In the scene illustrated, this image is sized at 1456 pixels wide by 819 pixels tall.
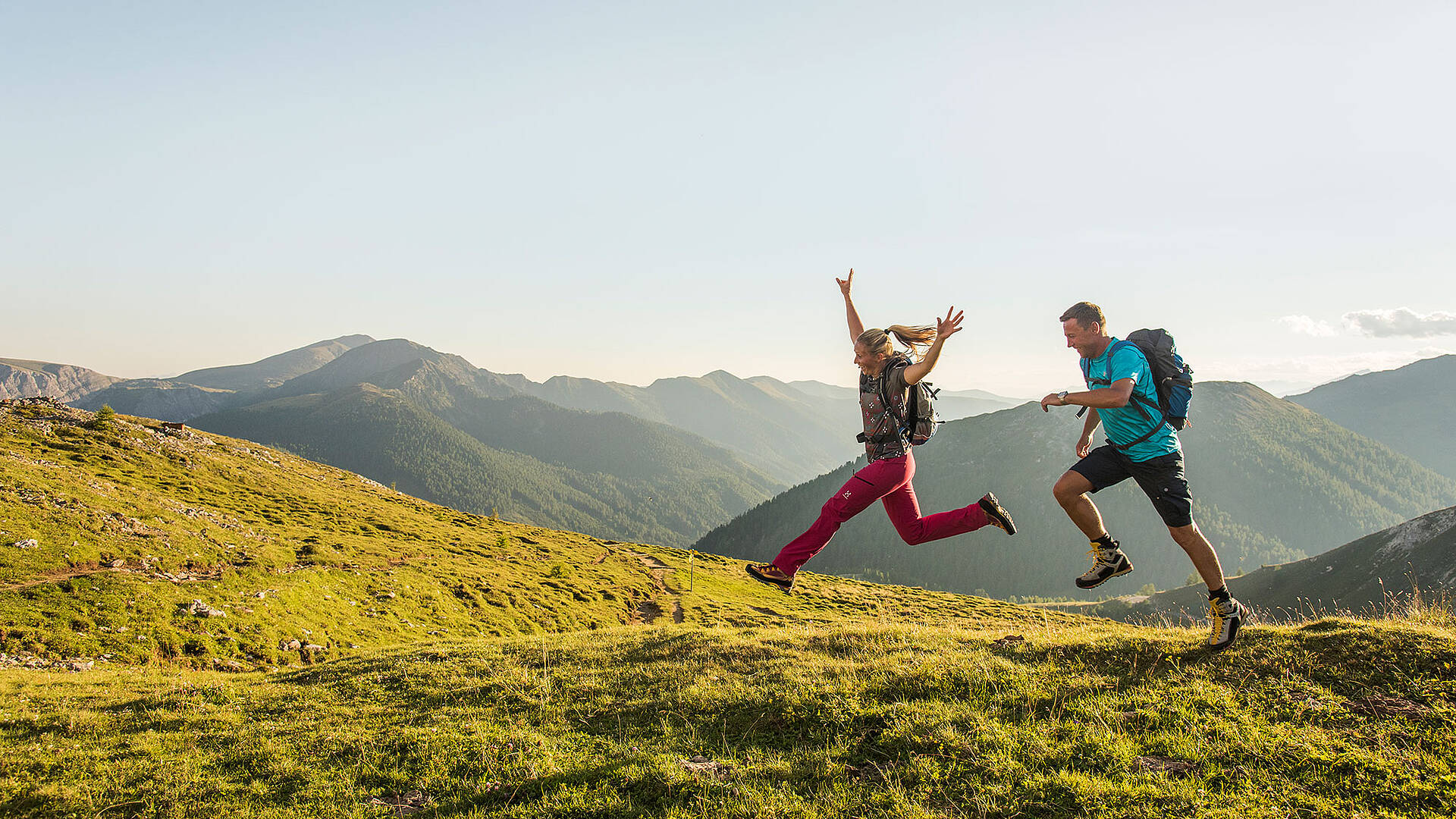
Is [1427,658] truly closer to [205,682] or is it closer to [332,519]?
[205,682]

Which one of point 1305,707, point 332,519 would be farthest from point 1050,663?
point 332,519

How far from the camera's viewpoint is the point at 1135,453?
7836 millimetres

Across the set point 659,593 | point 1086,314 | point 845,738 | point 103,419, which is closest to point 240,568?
point 845,738

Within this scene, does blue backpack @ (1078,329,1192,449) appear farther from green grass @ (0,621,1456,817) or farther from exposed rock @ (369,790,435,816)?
exposed rock @ (369,790,435,816)

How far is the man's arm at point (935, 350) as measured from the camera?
7371 millimetres

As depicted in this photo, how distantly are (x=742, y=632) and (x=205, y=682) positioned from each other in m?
12.7

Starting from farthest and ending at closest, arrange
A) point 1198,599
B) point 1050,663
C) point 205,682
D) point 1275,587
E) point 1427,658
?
point 1198,599 < point 1275,587 < point 205,682 < point 1050,663 < point 1427,658

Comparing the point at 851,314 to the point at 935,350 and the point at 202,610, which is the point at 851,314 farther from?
the point at 202,610

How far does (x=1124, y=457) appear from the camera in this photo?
8.09 meters

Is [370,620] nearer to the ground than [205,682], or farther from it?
nearer to the ground

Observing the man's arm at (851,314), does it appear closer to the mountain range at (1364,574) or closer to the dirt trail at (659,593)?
the dirt trail at (659,593)

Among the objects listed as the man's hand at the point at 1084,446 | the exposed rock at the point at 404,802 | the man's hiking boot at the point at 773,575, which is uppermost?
the man's hand at the point at 1084,446

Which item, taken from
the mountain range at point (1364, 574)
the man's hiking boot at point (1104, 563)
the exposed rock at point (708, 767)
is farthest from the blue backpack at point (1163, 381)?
the mountain range at point (1364, 574)

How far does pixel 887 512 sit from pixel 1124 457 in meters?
3.18
